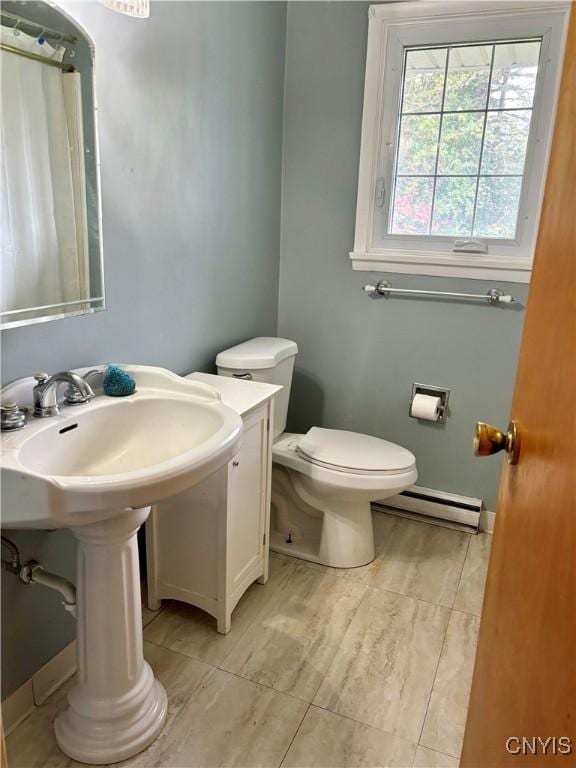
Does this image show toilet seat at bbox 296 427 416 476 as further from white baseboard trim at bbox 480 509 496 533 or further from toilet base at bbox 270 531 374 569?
white baseboard trim at bbox 480 509 496 533

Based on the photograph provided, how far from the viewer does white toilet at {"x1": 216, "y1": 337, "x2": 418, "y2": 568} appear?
2.09 metres

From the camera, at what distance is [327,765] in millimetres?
1414

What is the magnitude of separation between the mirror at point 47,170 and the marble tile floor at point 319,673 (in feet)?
3.54

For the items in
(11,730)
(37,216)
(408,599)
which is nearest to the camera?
(37,216)

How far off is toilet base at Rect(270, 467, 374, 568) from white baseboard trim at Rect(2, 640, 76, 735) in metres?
0.90

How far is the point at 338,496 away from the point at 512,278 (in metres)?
1.10

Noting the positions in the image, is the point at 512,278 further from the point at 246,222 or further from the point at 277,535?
the point at 277,535

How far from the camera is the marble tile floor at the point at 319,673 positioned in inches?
56.9

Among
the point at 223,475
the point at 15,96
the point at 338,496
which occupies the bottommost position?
the point at 338,496

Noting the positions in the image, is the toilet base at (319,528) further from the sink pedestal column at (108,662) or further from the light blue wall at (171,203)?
the sink pedestal column at (108,662)

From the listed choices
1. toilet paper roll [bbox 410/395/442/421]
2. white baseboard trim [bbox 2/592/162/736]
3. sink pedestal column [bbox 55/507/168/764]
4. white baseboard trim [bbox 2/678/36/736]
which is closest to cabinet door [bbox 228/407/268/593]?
sink pedestal column [bbox 55/507/168/764]

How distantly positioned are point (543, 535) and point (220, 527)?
3.90 feet

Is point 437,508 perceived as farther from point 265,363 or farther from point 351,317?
point 265,363

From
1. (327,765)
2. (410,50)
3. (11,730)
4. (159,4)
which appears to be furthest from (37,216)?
(410,50)
